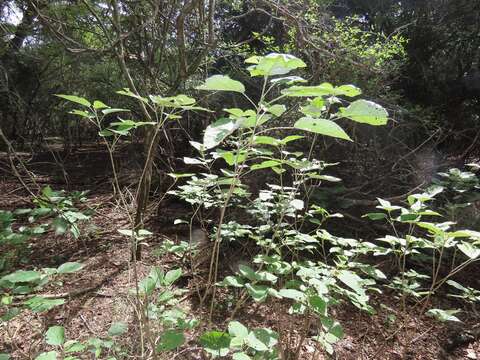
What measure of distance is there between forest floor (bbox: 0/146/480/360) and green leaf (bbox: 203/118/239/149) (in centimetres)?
107

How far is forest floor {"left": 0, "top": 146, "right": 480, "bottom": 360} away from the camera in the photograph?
1741 millimetres

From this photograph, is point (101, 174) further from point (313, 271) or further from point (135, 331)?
point (313, 271)

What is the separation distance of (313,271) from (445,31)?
183 inches

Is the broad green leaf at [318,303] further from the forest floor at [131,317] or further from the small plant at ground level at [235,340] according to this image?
the forest floor at [131,317]

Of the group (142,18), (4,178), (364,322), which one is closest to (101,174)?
(4,178)

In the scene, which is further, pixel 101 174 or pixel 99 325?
pixel 101 174

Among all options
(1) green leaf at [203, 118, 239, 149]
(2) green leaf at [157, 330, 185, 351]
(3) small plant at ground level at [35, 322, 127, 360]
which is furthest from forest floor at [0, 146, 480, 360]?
(1) green leaf at [203, 118, 239, 149]

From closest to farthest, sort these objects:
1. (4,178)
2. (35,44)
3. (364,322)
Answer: (364,322) → (4,178) → (35,44)

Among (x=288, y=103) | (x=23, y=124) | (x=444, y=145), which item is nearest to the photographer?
(x=288, y=103)

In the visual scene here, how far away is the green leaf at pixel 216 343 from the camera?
0.89 meters

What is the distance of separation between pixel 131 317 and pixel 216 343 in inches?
46.4

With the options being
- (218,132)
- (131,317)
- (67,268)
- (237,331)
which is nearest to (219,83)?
(218,132)

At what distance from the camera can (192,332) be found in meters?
1.86

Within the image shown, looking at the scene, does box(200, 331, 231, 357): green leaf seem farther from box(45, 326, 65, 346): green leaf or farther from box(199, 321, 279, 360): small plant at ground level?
box(45, 326, 65, 346): green leaf
